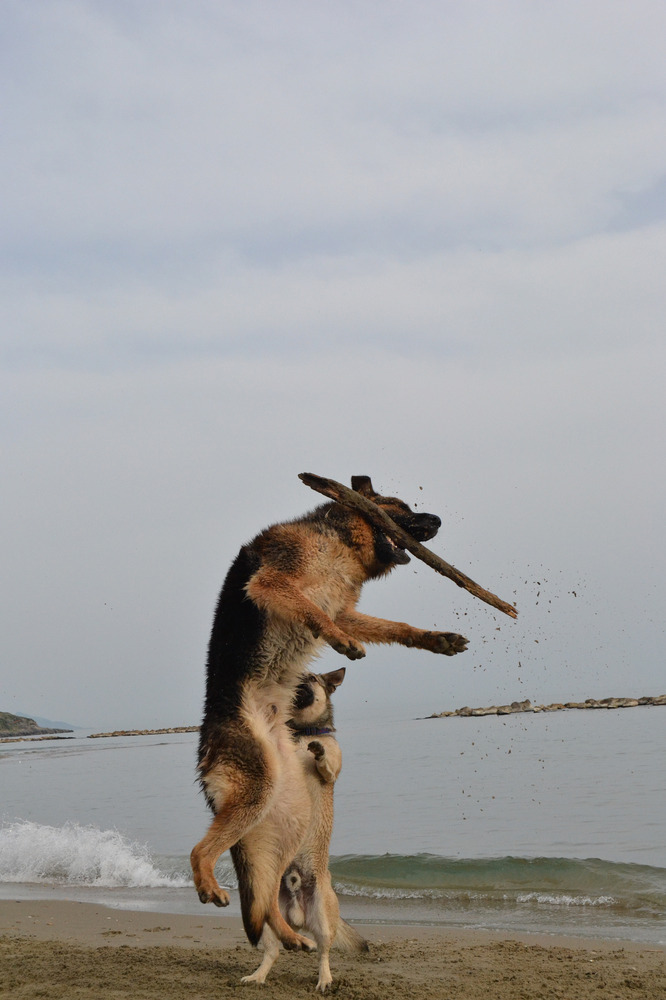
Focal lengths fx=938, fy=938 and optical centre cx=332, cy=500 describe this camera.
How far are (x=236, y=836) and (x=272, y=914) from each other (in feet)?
2.22

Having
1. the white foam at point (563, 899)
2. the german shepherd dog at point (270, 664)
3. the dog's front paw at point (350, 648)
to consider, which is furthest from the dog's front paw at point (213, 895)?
→ the white foam at point (563, 899)

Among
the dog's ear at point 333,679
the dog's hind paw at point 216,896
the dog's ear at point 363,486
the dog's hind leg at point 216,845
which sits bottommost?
the dog's hind paw at point 216,896

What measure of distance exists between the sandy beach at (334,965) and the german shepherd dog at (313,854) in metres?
0.27

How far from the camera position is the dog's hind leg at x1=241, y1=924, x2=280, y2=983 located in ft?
19.3

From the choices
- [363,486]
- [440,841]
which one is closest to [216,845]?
[363,486]

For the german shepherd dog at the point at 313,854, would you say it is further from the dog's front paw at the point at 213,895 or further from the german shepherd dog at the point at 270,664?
the dog's front paw at the point at 213,895

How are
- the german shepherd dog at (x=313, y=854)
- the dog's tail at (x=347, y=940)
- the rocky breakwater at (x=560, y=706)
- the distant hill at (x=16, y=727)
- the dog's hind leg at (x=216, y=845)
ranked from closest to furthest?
the dog's hind leg at (x=216, y=845)
the german shepherd dog at (x=313, y=854)
the dog's tail at (x=347, y=940)
the rocky breakwater at (x=560, y=706)
the distant hill at (x=16, y=727)

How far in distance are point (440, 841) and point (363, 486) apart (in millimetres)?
8374

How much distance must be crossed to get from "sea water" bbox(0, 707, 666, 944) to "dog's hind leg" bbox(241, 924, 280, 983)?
3.64m

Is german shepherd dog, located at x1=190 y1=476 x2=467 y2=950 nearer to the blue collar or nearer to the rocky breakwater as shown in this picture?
the blue collar

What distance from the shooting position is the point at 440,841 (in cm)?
1267

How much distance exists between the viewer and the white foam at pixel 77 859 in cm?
1209

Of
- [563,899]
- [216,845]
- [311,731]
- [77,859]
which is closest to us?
[216,845]

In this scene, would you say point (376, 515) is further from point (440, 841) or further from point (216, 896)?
point (440, 841)
